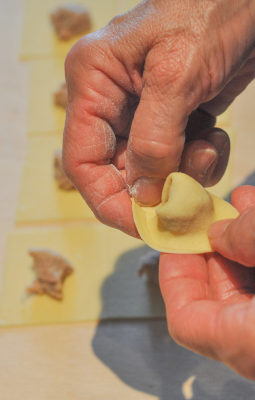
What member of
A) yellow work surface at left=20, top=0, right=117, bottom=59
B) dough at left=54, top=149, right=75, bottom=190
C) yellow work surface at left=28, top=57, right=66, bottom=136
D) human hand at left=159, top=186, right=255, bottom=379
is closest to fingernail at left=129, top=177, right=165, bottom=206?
human hand at left=159, top=186, right=255, bottom=379

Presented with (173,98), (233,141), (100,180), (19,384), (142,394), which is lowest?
(19,384)

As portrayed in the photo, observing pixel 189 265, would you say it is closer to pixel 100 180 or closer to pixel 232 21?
pixel 100 180

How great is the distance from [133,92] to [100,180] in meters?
0.22

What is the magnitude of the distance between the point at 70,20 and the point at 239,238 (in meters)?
1.64

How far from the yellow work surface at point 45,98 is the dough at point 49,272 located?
2.05 feet

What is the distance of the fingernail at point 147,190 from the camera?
0.82 metres

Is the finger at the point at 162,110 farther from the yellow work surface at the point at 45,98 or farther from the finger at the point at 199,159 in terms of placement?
the yellow work surface at the point at 45,98

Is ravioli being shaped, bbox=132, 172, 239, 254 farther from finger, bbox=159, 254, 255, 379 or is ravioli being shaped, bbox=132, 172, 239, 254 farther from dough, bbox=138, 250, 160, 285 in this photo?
dough, bbox=138, 250, 160, 285

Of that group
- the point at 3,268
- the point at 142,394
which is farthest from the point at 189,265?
the point at 3,268

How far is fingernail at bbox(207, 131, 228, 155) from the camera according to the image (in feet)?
2.98

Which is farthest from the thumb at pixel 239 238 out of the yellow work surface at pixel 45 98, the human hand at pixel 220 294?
the yellow work surface at pixel 45 98

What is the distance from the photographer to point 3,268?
1.31 metres

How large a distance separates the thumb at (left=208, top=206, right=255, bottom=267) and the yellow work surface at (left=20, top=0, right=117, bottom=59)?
4.84ft

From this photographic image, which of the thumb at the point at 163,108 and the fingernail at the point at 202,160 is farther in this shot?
the fingernail at the point at 202,160
